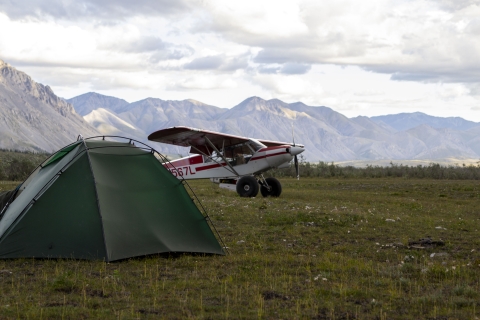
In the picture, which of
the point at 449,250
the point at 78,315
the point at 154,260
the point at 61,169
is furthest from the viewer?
the point at 449,250

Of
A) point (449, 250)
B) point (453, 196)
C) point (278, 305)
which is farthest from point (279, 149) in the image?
point (278, 305)

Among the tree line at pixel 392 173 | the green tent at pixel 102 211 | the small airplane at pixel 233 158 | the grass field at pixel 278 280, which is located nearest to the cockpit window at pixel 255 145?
the small airplane at pixel 233 158

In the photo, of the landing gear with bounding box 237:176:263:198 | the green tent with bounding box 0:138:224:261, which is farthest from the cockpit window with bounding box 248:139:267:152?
the green tent with bounding box 0:138:224:261

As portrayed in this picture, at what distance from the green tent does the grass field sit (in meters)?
0.30

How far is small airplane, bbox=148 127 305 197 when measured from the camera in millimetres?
24719

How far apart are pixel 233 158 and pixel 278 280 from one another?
1728 centimetres

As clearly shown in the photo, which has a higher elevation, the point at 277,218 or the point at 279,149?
the point at 279,149

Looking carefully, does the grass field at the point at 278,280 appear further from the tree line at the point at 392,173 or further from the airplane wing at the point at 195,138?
the tree line at the point at 392,173

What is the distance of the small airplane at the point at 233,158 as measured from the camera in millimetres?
24719

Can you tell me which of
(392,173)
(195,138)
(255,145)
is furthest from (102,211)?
(392,173)

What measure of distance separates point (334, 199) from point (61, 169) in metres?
15.0

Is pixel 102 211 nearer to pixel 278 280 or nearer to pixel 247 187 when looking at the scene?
pixel 278 280

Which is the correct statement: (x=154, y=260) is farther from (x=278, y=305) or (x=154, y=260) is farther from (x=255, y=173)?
(x=255, y=173)

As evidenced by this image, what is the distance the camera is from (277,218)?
16000 mm
